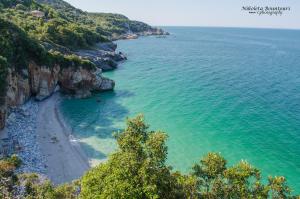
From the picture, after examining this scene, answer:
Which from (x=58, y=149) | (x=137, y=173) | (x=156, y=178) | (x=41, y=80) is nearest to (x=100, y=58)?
(x=41, y=80)

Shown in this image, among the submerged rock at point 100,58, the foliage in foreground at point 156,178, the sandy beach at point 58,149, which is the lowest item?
the sandy beach at point 58,149

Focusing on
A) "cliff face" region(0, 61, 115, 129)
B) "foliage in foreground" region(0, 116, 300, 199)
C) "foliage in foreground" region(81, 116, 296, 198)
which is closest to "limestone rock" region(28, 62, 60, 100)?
"cliff face" region(0, 61, 115, 129)

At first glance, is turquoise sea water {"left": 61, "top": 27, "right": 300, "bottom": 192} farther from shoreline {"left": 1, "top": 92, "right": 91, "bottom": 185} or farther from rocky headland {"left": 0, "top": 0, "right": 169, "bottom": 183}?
rocky headland {"left": 0, "top": 0, "right": 169, "bottom": 183}

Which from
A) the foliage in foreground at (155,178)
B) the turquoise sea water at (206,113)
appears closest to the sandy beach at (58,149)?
the turquoise sea water at (206,113)

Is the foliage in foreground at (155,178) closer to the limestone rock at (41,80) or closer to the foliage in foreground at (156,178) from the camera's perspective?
the foliage in foreground at (156,178)

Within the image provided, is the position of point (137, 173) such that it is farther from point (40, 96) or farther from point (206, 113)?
point (40, 96)
